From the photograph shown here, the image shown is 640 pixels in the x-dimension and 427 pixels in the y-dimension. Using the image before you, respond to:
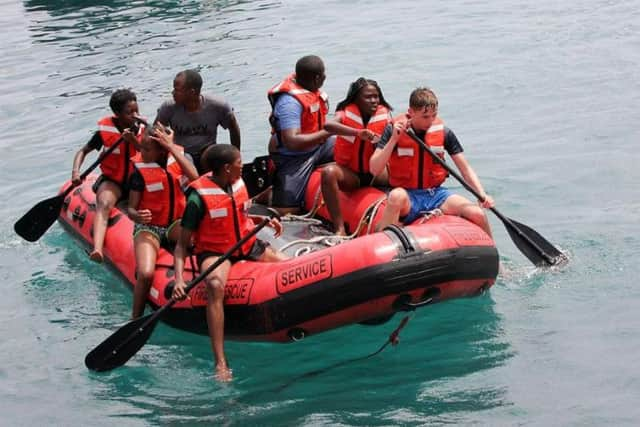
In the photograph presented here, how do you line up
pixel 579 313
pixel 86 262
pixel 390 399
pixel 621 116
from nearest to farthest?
1. pixel 390 399
2. pixel 579 313
3. pixel 86 262
4. pixel 621 116

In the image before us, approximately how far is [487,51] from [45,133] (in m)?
6.19

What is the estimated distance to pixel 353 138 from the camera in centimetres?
707

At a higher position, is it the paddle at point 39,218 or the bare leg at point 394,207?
the bare leg at point 394,207

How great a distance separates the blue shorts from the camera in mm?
6641

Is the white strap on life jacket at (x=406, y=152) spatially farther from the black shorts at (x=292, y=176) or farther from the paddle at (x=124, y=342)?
the paddle at (x=124, y=342)

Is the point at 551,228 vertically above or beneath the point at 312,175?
beneath

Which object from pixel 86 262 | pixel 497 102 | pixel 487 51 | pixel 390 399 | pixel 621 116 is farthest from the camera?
pixel 487 51

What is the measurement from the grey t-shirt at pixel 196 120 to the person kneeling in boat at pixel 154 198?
73 cm

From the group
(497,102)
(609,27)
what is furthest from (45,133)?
(609,27)

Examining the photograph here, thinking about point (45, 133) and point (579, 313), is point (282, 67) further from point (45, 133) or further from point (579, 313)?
point (579, 313)

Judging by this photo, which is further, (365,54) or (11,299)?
(365,54)

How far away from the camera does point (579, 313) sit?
21.7 feet

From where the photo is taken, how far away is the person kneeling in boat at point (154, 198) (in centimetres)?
657

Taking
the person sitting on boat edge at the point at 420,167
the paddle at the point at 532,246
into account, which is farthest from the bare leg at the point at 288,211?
the paddle at the point at 532,246
